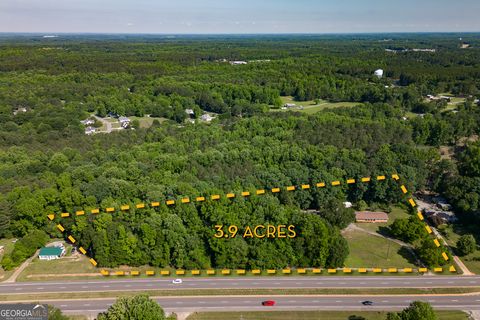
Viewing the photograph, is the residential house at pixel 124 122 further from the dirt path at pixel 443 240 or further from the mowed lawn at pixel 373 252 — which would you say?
the dirt path at pixel 443 240

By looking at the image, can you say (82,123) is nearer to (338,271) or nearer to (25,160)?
(25,160)

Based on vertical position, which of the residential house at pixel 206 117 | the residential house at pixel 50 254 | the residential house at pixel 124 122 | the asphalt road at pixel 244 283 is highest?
the residential house at pixel 124 122

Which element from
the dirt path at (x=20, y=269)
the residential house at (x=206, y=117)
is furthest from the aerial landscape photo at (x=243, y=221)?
the residential house at (x=206, y=117)

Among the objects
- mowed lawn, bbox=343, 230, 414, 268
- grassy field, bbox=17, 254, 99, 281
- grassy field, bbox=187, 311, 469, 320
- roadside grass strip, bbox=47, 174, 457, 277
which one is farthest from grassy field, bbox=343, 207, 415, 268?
grassy field, bbox=17, 254, 99, 281

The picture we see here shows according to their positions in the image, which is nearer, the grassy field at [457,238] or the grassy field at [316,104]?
the grassy field at [457,238]

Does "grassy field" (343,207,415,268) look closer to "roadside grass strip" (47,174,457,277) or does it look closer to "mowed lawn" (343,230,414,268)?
"mowed lawn" (343,230,414,268)

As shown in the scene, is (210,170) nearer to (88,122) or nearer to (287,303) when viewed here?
(287,303)
